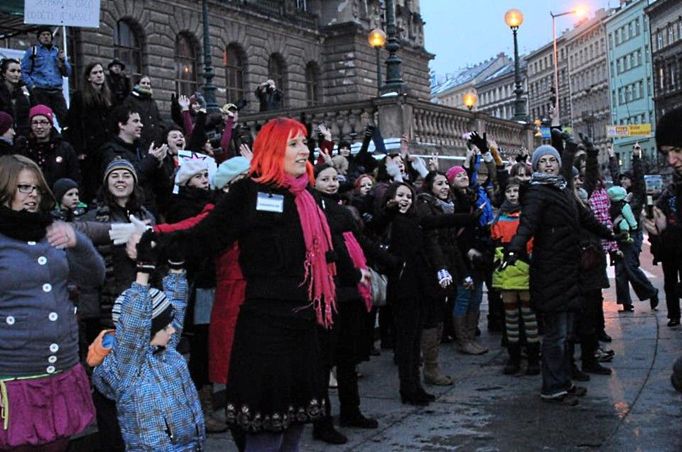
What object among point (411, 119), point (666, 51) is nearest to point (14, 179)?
point (411, 119)

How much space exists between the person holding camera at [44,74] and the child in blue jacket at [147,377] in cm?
748

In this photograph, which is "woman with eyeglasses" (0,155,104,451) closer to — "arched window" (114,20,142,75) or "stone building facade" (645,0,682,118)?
"arched window" (114,20,142,75)

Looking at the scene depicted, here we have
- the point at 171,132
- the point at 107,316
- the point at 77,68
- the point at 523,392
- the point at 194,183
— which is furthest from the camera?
the point at 77,68

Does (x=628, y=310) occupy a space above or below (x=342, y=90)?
below

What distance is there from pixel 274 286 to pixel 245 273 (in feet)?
0.63

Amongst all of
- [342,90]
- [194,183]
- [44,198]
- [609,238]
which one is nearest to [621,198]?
[609,238]

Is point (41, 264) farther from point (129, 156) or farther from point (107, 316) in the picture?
point (129, 156)

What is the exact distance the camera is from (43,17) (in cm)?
1111

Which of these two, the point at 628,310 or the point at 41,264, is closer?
the point at 41,264

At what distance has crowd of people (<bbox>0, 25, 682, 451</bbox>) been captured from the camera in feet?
13.4

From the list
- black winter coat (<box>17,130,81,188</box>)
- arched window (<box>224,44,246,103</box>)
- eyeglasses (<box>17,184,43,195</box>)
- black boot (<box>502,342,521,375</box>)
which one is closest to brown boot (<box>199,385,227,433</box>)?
black winter coat (<box>17,130,81,188</box>)

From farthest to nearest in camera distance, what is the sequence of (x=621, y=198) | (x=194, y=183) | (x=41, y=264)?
(x=621, y=198) < (x=194, y=183) < (x=41, y=264)

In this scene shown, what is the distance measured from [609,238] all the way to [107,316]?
14.9 feet

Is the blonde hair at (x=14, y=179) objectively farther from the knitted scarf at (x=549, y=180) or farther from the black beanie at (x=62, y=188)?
the knitted scarf at (x=549, y=180)
